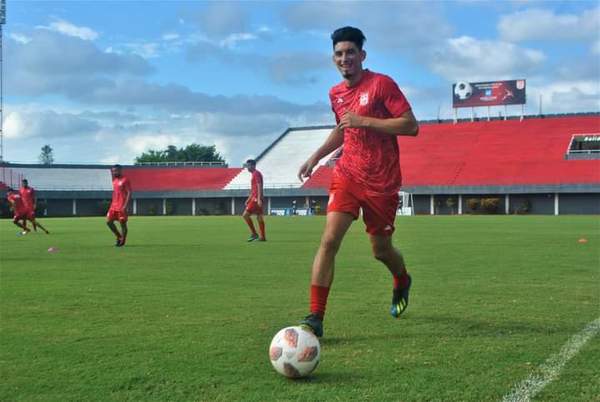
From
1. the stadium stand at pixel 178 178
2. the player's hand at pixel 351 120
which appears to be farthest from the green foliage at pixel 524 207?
the player's hand at pixel 351 120

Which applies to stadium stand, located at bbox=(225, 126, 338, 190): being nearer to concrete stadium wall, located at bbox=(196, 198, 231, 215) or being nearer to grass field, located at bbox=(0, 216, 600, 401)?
concrete stadium wall, located at bbox=(196, 198, 231, 215)

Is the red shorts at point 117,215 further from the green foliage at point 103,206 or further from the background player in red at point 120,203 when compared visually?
the green foliage at point 103,206

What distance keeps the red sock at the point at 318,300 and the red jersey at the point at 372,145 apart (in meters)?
1.01

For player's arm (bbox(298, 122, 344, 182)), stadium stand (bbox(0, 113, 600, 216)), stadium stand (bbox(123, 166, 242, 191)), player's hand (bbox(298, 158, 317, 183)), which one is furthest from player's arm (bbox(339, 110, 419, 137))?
stadium stand (bbox(123, 166, 242, 191))

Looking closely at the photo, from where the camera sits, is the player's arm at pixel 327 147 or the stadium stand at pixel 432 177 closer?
the player's arm at pixel 327 147

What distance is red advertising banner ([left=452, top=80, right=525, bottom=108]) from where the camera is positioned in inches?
3068

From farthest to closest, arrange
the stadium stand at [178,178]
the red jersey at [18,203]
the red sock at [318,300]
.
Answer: the stadium stand at [178,178], the red jersey at [18,203], the red sock at [318,300]

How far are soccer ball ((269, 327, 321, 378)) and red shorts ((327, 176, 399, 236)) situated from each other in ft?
5.22

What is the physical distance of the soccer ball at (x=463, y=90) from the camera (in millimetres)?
80438

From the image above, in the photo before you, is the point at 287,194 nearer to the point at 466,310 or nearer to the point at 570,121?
the point at 570,121

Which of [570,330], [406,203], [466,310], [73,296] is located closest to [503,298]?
[466,310]

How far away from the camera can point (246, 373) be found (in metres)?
4.50

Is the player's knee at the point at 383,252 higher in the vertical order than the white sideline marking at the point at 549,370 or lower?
higher

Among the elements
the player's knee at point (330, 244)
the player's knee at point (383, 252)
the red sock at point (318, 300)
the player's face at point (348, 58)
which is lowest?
the red sock at point (318, 300)
